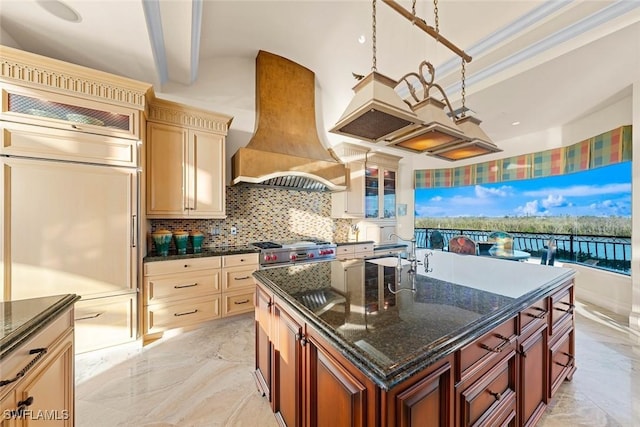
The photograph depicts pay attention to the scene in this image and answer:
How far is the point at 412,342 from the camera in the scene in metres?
0.79

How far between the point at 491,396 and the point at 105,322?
294 cm

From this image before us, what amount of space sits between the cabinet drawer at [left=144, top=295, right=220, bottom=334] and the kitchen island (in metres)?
1.23

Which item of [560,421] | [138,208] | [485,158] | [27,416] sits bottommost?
[560,421]

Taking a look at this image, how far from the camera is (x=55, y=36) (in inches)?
78.2

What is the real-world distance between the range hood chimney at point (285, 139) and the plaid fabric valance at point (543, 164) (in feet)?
9.99

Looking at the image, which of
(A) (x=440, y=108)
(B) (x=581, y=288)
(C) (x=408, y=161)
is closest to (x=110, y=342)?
(A) (x=440, y=108)

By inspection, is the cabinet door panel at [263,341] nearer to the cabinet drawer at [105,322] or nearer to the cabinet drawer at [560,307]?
the cabinet drawer at [105,322]

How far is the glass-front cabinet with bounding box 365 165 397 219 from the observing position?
14.4 ft

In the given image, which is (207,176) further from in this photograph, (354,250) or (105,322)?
(354,250)


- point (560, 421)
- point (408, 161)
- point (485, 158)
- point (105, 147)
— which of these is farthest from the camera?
point (408, 161)

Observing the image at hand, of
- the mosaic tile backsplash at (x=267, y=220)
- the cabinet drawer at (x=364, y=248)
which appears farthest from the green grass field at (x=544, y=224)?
the mosaic tile backsplash at (x=267, y=220)

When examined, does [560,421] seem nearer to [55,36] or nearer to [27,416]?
[27,416]

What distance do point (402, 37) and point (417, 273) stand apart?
2553 mm

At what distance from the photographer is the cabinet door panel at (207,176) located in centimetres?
287
